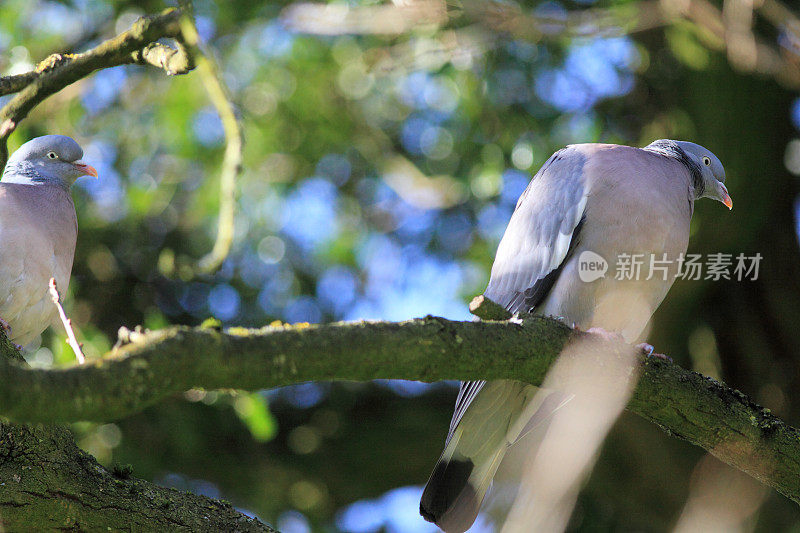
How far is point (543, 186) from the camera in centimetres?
404

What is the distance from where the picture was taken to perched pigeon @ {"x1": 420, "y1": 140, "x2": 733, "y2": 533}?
3.68m

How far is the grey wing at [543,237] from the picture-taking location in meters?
3.79

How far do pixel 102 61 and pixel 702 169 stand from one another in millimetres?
2946

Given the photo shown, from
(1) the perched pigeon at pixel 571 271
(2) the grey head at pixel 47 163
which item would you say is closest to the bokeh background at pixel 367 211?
(2) the grey head at pixel 47 163

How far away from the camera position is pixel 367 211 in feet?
23.1

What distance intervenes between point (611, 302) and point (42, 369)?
272cm

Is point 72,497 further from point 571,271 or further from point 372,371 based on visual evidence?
point 571,271

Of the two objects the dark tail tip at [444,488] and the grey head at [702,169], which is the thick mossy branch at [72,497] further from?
the grey head at [702,169]

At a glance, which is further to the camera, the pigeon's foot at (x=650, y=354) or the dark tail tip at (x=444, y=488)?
the dark tail tip at (x=444, y=488)

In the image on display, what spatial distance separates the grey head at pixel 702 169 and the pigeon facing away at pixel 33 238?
3066 mm

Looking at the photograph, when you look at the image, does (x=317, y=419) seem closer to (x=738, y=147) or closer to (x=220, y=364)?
(x=738, y=147)

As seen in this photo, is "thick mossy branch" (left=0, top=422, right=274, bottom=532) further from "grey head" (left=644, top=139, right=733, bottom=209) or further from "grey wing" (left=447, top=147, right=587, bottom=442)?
"grey head" (left=644, top=139, right=733, bottom=209)

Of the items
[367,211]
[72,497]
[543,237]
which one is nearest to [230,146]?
[72,497]

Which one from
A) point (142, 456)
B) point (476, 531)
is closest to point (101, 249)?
point (142, 456)
